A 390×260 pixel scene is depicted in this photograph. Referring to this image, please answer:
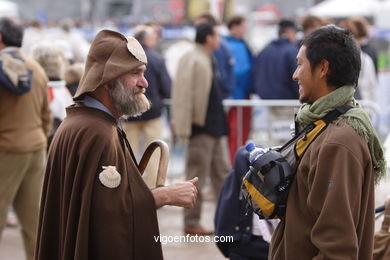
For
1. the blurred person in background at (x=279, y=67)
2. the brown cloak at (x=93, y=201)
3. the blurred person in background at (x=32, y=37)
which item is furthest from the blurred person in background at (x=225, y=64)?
the brown cloak at (x=93, y=201)

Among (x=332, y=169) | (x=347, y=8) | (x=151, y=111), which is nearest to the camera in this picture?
(x=332, y=169)

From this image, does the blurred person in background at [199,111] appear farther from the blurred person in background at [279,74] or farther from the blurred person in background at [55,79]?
the blurred person in background at [279,74]

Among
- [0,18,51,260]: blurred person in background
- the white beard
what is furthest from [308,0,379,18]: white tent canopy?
the white beard

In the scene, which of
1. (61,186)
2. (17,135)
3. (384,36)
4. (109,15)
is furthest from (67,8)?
(61,186)

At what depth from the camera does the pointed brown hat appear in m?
3.51

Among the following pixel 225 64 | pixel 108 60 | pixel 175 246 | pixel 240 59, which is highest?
pixel 108 60

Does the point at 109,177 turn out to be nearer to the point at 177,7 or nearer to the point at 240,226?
the point at 240,226

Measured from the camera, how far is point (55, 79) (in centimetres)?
717

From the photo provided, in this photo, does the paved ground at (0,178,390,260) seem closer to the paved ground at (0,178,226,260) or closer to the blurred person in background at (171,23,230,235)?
the paved ground at (0,178,226,260)

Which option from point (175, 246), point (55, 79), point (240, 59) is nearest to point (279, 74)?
point (240, 59)

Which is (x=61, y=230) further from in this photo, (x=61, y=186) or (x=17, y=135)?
(x=17, y=135)

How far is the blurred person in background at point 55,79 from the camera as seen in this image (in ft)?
22.6

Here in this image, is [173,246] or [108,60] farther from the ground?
[108,60]

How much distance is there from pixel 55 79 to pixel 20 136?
1563 mm
